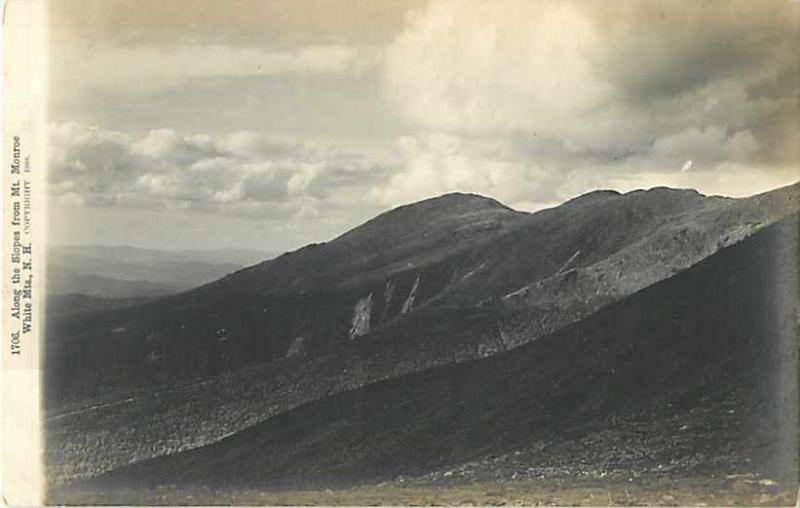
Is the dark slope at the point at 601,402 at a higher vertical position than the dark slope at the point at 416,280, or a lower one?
lower

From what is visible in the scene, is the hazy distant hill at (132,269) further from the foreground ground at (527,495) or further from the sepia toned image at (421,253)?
the foreground ground at (527,495)

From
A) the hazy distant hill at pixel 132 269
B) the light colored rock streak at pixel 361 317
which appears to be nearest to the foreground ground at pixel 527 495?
the light colored rock streak at pixel 361 317

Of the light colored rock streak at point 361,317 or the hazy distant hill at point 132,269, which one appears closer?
the hazy distant hill at point 132,269

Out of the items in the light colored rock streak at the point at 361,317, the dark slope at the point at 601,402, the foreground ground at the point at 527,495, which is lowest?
the foreground ground at the point at 527,495

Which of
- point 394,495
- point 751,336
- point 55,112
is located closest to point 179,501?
point 394,495

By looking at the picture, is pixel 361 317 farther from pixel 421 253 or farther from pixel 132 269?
pixel 132 269

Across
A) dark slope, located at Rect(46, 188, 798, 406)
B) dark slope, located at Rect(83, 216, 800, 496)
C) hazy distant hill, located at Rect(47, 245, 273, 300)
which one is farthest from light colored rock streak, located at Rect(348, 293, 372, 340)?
hazy distant hill, located at Rect(47, 245, 273, 300)

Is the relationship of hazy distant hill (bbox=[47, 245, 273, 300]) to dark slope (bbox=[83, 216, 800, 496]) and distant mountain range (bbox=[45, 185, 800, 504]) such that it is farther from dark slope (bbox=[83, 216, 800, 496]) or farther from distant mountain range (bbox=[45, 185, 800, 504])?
dark slope (bbox=[83, 216, 800, 496])

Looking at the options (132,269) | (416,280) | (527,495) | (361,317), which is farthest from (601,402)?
(132,269)
